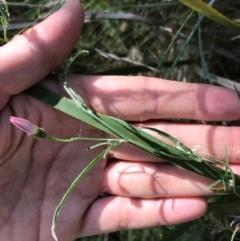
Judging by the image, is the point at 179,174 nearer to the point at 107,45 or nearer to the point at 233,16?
the point at 233,16

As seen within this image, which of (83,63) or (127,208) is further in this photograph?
(83,63)

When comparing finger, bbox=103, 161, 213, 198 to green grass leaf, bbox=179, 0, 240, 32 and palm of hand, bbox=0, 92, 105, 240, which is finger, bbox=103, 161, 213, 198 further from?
green grass leaf, bbox=179, 0, 240, 32

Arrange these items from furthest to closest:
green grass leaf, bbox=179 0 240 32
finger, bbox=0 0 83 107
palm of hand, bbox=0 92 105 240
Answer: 1. palm of hand, bbox=0 92 105 240
2. finger, bbox=0 0 83 107
3. green grass leaf, bbox=179 0 240 32

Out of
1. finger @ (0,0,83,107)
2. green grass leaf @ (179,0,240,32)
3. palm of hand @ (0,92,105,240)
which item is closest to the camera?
green grass leaf @ (179,0,240,32)

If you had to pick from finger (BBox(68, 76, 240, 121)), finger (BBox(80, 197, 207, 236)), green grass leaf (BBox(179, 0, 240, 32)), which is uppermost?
green grass leaf (BBox(179, 0, 240, 32))

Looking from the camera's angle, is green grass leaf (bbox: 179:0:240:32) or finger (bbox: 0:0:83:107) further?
finger (bbox: 0:0:83:107)

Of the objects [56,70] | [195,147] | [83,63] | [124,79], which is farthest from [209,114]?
[83,63]

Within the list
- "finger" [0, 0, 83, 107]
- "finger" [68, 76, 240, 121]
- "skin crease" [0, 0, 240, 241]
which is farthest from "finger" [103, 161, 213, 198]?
"finger" [0, 0, 83, 107]
